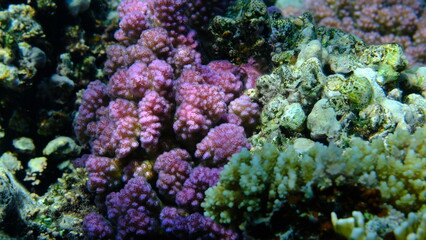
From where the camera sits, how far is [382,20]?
6473 mm

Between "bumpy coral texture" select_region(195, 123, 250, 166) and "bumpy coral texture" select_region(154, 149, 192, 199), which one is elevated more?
"bumpy coral texture" select_region(195, 123, 250, 166)

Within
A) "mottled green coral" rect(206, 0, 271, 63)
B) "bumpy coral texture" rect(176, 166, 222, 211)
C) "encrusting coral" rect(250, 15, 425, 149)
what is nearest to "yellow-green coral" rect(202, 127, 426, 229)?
"bumpy coral texture" rect(176, 166, 222, 211)

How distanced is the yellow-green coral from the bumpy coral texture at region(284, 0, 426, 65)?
486cm

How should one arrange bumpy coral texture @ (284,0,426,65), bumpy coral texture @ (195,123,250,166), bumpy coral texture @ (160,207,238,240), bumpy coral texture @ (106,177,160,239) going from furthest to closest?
bumpy coral texture @ (284,0,426,65)
bumpy coral texture @ (195,123,250,166)
bumpy coral texture @ (106,177,160,239)
bumpy coral texture @ (160,207,238,240)

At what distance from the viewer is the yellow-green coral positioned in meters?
2.08

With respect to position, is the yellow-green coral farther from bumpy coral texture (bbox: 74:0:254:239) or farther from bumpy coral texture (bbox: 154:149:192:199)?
bumpy coral texture (bbox: 154:149:192:199)

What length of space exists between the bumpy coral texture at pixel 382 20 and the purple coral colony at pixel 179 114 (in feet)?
9.33

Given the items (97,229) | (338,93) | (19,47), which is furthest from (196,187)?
(19,47)

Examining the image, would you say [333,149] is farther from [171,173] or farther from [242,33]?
[242,33]

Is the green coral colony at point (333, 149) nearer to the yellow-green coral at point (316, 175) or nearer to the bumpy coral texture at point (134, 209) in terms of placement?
the yellow-green coral at point (316, 175)

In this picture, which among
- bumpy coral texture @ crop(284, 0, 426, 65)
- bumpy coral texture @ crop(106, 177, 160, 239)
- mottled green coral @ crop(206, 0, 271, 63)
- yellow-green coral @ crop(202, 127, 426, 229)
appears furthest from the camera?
bumpy coral texture @ crop(284, 0, 426, 65)

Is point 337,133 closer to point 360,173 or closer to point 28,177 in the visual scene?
point 360,173

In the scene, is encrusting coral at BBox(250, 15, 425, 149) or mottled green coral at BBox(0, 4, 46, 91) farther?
mottled green coral at BBox(0, 4, 46, 91)

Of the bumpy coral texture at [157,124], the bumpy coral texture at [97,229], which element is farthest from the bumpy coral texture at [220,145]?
the bumpy coral texture at [97,229]
